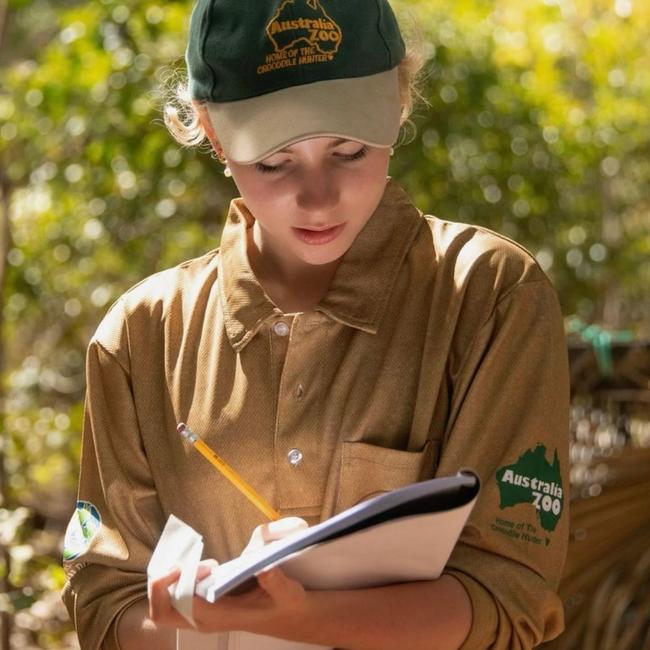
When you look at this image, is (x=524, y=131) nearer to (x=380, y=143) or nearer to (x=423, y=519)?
(x=380, y=143)

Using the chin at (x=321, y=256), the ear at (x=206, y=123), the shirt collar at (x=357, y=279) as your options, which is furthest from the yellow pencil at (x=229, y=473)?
the ear at (x=206, y=123)

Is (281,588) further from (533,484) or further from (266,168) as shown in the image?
(266,168)

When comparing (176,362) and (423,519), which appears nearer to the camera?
(423,519)

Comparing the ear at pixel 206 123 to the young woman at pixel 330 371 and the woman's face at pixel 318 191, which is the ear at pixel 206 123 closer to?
the young woman at pixel 330 371

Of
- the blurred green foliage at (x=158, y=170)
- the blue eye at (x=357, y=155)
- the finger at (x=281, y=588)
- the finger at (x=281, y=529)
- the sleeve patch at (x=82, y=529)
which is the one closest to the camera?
the finger at (x=281, y=588)

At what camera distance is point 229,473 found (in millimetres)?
1740

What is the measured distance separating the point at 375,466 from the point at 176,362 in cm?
32

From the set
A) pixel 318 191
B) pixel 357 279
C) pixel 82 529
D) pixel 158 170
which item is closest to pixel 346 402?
pixel 357 279

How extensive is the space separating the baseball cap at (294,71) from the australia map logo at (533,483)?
44cm

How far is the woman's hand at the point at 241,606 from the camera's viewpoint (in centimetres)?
153

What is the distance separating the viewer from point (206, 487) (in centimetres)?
182

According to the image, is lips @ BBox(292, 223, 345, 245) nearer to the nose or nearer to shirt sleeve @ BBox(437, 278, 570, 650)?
the nose

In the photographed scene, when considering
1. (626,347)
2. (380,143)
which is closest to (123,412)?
(380,143)

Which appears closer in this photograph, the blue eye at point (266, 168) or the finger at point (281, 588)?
the finger at point (281, 588)
